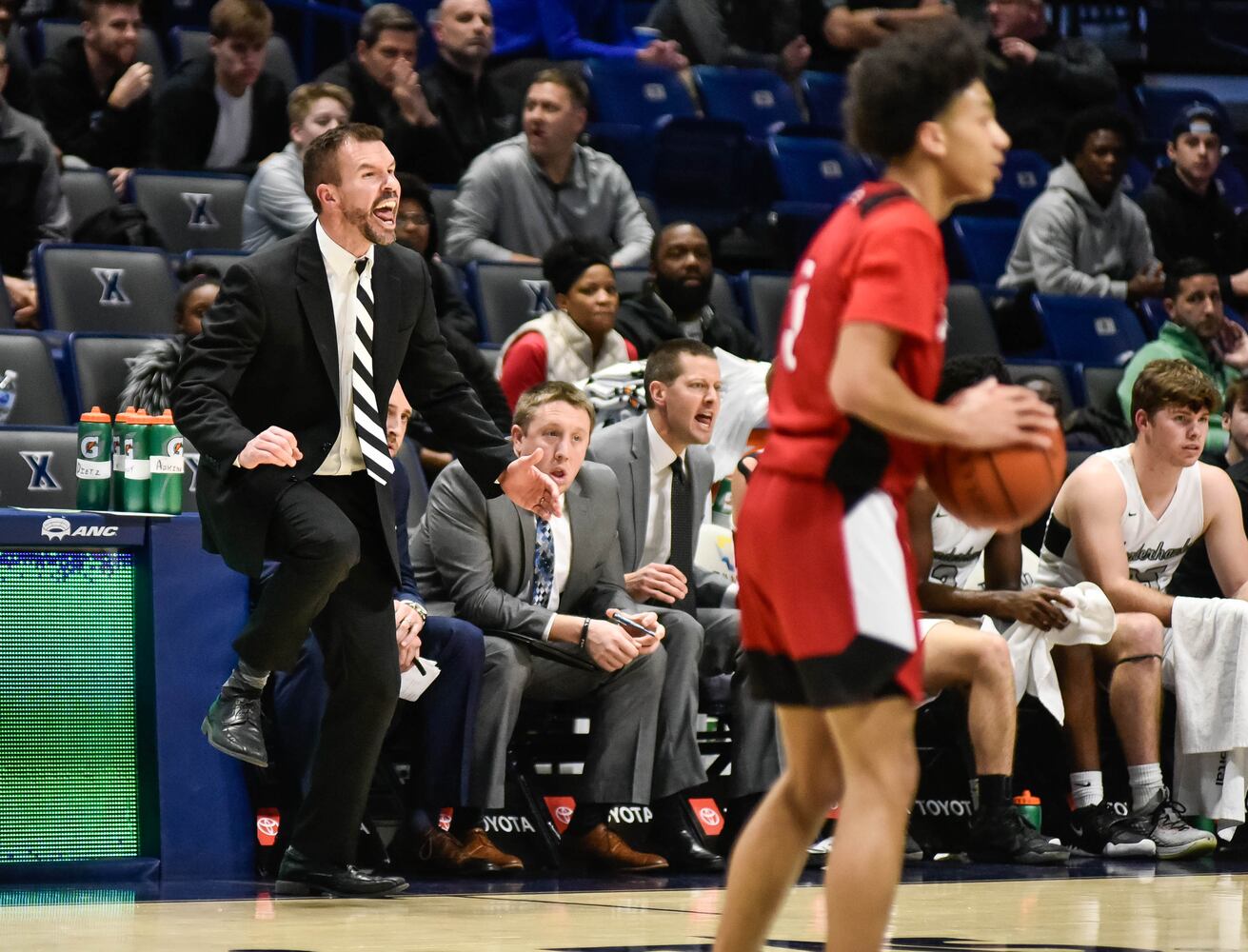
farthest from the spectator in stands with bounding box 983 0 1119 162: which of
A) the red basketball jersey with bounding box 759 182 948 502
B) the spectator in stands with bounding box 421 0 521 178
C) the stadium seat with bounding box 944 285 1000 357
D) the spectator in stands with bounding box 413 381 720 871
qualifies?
the red basketball jersey with bounding box 759 182 948 502

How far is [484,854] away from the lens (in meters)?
5.37

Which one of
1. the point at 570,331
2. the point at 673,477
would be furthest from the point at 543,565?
the point at 570,331

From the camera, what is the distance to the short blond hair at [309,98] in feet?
25.1

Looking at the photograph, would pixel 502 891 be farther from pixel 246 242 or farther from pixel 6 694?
pixel 246 242

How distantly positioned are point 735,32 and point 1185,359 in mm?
3990

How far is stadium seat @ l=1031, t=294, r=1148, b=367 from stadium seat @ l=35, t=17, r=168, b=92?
4275 millimetres

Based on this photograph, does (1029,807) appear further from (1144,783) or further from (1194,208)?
(1194,208)

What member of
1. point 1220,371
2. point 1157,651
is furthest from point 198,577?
point 1220,371

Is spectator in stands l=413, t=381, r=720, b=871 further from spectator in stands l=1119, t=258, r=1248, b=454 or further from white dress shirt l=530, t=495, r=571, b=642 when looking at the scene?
spectator in stands l=1119, t=258, r=1248, b=454

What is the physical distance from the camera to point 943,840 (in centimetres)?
619

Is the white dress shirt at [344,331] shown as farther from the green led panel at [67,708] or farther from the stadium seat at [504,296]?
the stadium seat at [504,296]

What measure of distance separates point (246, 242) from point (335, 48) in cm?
270

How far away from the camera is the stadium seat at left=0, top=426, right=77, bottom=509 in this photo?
576 centimetres

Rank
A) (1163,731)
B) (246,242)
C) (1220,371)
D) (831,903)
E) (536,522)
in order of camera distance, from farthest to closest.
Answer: (1220,371) → (246,242) → (1163,731) → (536,522) → (831,903)
